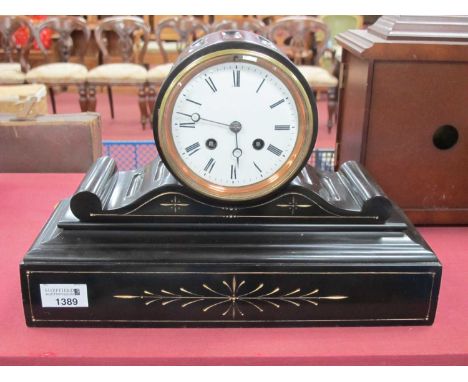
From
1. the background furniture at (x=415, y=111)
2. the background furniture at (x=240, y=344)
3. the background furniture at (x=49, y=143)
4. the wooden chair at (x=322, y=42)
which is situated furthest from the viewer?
the wooden chair at (x=322, y=42)

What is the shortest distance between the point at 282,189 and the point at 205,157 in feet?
0.43

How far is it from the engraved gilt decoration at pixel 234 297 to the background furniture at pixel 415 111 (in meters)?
0.40

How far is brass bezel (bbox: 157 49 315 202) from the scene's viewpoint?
32.6 inches

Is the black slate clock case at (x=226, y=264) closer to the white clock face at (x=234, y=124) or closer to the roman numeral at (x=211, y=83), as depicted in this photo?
the white clock face at (x=234, y=124)

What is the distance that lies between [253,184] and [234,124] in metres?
0.10

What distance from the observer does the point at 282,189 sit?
0.90 meters

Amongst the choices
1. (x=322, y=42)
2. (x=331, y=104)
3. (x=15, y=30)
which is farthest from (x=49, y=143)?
(x=15, y=30)

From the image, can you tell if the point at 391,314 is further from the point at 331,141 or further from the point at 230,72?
the point at 331,141

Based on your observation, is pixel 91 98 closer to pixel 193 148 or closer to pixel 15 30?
pixel 15 30

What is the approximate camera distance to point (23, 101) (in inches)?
62.1

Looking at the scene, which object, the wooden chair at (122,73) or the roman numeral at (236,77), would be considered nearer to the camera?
the roman numeral at (236,77)

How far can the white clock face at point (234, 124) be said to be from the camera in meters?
0.85

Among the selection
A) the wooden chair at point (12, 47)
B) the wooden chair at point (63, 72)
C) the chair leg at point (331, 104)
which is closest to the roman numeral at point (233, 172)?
the chair leg at point (331, 104)

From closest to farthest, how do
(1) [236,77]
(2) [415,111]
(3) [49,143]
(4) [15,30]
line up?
1. (1) [236,77]
2. (2) [415,111]
3. (3) [49,143]
4. (4) [15,30]
